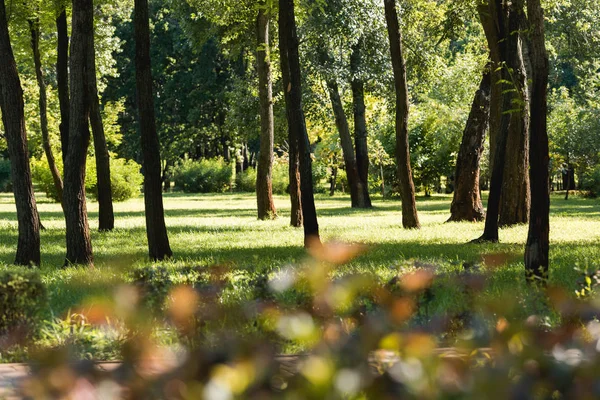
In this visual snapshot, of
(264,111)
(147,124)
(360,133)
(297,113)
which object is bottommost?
(147,124)

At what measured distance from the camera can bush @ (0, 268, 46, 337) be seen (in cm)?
697

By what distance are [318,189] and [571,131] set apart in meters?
16.7

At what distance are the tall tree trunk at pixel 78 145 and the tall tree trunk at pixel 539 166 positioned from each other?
21.5ft

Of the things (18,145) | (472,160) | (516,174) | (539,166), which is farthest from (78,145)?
(472,160)

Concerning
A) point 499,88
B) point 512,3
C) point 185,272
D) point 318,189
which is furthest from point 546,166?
point 318,189

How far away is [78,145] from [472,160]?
39.7 ft

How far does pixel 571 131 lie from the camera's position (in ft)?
140

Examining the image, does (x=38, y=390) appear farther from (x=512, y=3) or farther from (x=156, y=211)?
(x=512, y=3)

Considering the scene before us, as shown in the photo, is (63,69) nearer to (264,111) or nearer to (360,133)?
(264,111)

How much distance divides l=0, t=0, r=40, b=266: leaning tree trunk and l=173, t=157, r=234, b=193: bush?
4492cm

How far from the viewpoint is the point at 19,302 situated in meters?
7.03

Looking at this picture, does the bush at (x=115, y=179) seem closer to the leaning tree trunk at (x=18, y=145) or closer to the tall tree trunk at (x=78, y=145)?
the leaning tree trunk at (x=18, y=145)

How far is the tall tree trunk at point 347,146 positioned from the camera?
3128cm

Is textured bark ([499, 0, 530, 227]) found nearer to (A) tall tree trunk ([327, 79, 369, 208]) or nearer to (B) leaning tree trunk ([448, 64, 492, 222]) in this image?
(B) leaning tree trunk ([448, 64, 492, 222])
